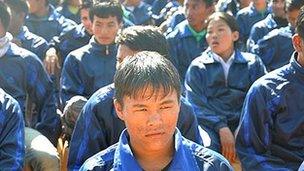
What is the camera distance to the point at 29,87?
403 centimetres

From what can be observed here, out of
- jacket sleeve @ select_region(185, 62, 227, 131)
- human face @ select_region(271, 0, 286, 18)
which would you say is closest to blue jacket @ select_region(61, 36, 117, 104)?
jacket sleeve @ select_region(185, 62, 227, 131)

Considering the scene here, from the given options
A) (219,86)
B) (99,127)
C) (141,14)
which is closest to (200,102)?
(219,86)

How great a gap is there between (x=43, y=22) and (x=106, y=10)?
83.7 inches

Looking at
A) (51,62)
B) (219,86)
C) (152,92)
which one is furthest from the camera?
(51,62)

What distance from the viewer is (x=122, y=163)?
5.98 ft

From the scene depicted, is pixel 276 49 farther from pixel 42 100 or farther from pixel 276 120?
pixel 276 120

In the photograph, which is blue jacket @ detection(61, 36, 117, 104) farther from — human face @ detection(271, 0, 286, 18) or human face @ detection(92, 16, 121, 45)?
human face @ detection(271, 0, 286, 18)

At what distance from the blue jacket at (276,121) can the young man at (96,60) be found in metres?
1.71

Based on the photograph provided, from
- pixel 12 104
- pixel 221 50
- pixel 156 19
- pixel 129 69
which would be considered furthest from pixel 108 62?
pixel 156 19

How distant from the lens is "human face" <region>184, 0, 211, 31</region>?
5.39 meters

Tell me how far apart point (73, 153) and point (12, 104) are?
1.33 feet

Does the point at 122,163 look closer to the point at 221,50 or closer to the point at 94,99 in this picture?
the point at 94,99

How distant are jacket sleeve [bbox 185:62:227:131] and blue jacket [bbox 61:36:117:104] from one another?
60 cm

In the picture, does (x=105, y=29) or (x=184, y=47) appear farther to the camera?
(x=184, y=47)
